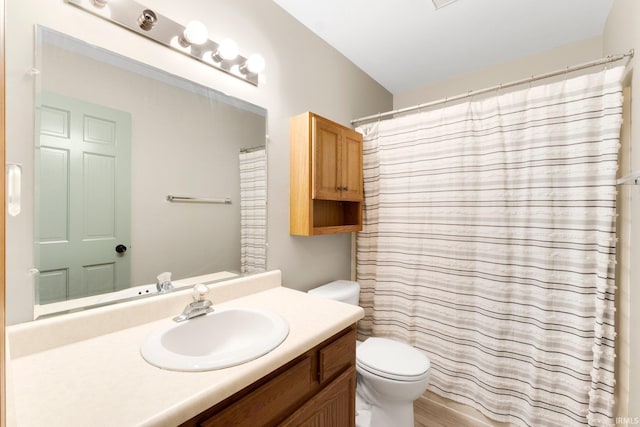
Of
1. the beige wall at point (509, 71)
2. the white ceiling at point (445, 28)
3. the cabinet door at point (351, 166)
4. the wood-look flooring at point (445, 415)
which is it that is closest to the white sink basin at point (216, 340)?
the cabinet door at point (351, 166)

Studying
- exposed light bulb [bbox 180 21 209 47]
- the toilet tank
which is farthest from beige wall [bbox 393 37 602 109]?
exposed light bulb [bbox 180 21 209 47]

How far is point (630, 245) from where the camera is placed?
1.22 meters

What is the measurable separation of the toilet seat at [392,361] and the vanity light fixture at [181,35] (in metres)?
1.59

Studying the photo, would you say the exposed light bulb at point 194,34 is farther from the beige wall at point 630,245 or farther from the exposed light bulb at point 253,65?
the beige wall at point 630,245

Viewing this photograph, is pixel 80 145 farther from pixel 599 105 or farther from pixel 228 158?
pixel 599 105

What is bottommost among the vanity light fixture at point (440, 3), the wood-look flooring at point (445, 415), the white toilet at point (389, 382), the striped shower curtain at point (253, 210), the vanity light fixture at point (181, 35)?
the wood-look flooring at point (445, 415)

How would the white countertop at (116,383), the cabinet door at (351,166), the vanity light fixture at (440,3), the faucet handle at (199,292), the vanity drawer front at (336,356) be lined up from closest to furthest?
the white countertop at (116,383)
the vanity drawer front at (336,356)
the faucet handle at (199,292)
the vanity light fixture at (440,3)
the cabinet door at (351,166)

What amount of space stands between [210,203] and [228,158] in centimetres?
24

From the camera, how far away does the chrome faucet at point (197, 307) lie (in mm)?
1063

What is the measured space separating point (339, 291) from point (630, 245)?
1412 mm

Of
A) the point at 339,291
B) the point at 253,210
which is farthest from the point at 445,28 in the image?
the point at 339,291

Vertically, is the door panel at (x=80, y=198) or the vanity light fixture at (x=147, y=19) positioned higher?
the vanity light fixture at (x=147, y=19)

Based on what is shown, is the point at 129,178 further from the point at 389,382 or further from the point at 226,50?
the point at 389,382

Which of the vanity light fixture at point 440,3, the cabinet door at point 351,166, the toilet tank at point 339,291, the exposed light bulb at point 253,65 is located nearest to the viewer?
the exposed light bulb at point 253,65
